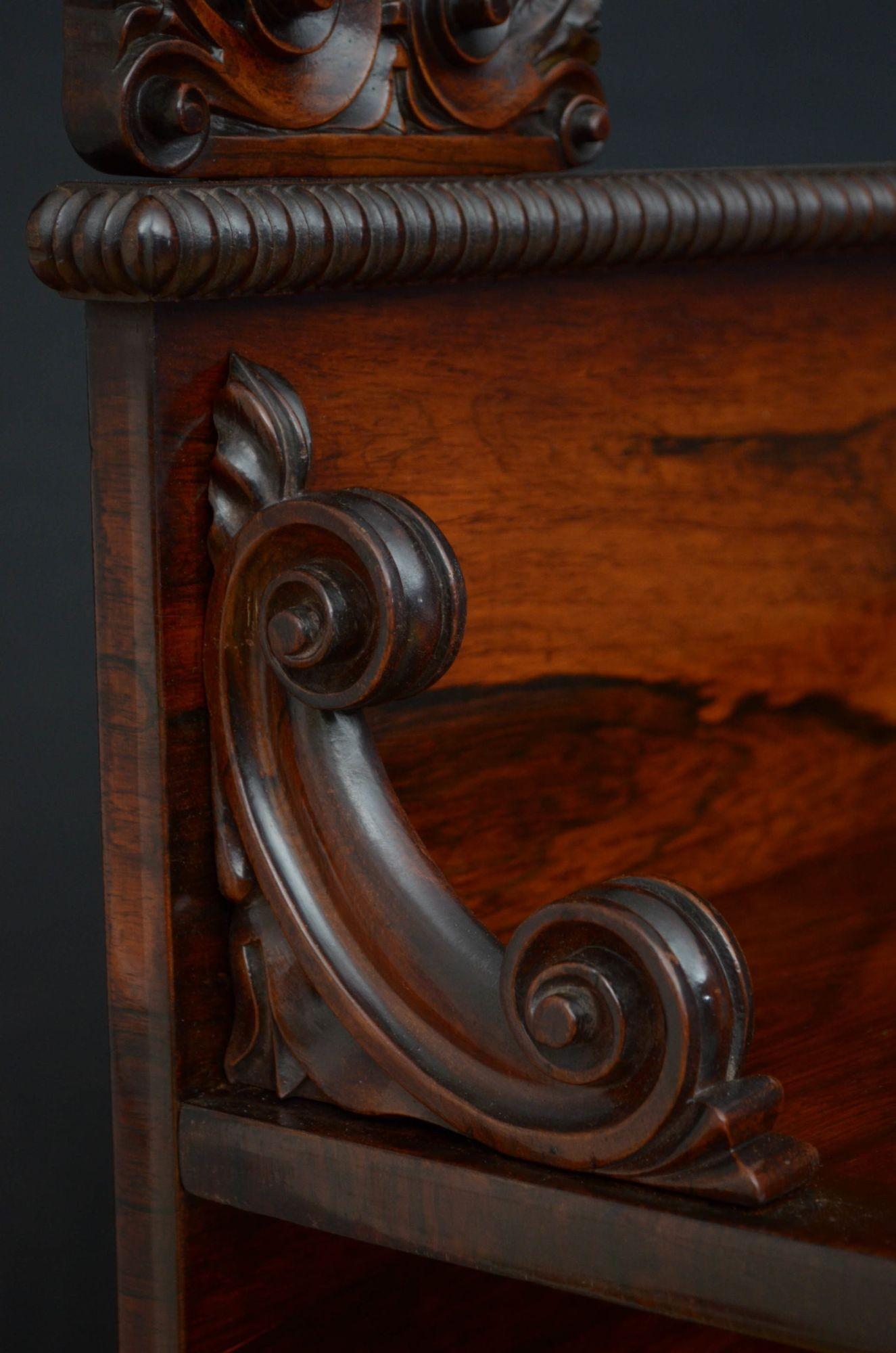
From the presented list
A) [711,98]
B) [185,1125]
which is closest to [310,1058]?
[185,1125]

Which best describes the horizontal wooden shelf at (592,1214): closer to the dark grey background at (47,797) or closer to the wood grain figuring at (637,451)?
the wood grain figuring at (637,451)

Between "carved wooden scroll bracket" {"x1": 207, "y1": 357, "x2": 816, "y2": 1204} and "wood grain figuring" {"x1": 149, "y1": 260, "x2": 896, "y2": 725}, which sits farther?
"wood grain figuring" {"x1": 149, "y1": 260, "x2": 896, "y2": 725}

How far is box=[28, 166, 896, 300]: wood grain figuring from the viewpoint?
0.81m

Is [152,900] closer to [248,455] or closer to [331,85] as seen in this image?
[248,455]

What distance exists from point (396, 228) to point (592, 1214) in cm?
43

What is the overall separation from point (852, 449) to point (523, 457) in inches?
13.1

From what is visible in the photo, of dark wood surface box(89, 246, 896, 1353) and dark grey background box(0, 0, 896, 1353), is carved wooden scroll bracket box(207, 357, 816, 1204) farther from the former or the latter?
dark grey background box(0, 0, 896, 1353)

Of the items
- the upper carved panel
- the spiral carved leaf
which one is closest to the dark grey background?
the upper carved panel

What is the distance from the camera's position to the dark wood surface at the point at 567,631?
2.81 ft

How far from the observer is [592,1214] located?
73cm

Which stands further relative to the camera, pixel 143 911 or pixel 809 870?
pixel 809 870

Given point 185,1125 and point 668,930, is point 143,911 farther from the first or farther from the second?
point 668,930

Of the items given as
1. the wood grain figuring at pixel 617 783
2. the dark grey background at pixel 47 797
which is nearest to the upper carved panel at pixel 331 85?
the wood grain figuring at pixel 617 783

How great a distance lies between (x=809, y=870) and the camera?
128 centimetres
